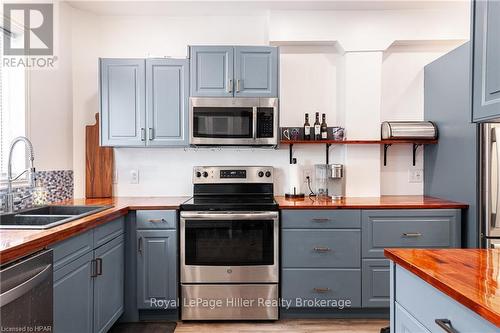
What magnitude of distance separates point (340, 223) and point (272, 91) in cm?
120

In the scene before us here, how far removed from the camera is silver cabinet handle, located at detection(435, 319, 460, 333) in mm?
851

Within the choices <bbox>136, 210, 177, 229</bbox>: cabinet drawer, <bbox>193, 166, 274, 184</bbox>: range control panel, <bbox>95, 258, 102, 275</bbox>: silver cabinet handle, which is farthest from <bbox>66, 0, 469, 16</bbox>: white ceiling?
<bbox>95, 258, 102, 275</bbox>: silver cabinet handle

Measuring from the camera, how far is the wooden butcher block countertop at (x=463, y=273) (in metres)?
0.77

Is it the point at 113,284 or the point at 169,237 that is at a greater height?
the point at 169,237

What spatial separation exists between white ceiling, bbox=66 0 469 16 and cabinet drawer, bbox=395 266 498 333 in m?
2.42

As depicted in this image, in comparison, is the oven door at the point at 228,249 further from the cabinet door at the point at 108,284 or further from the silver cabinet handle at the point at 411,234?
the silver cabinet handle at the point at 411,234

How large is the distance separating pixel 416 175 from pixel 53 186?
323 cm

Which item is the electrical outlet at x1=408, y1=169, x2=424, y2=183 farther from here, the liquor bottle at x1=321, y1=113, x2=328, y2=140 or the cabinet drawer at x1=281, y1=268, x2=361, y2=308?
the cabinet drawer at x1=281, y1=268, x2=361, y2=308

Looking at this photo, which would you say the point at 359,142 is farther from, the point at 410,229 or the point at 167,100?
the point at 167,100

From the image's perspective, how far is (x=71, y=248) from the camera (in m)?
1.66

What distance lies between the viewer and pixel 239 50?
268 cm

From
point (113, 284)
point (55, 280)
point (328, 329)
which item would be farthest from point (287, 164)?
point (55, 280)

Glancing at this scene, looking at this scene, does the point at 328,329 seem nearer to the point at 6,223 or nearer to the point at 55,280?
the point at 55,280

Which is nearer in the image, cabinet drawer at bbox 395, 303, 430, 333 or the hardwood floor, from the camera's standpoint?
cabinet drawer at bbox 395, 303, 430, 333
